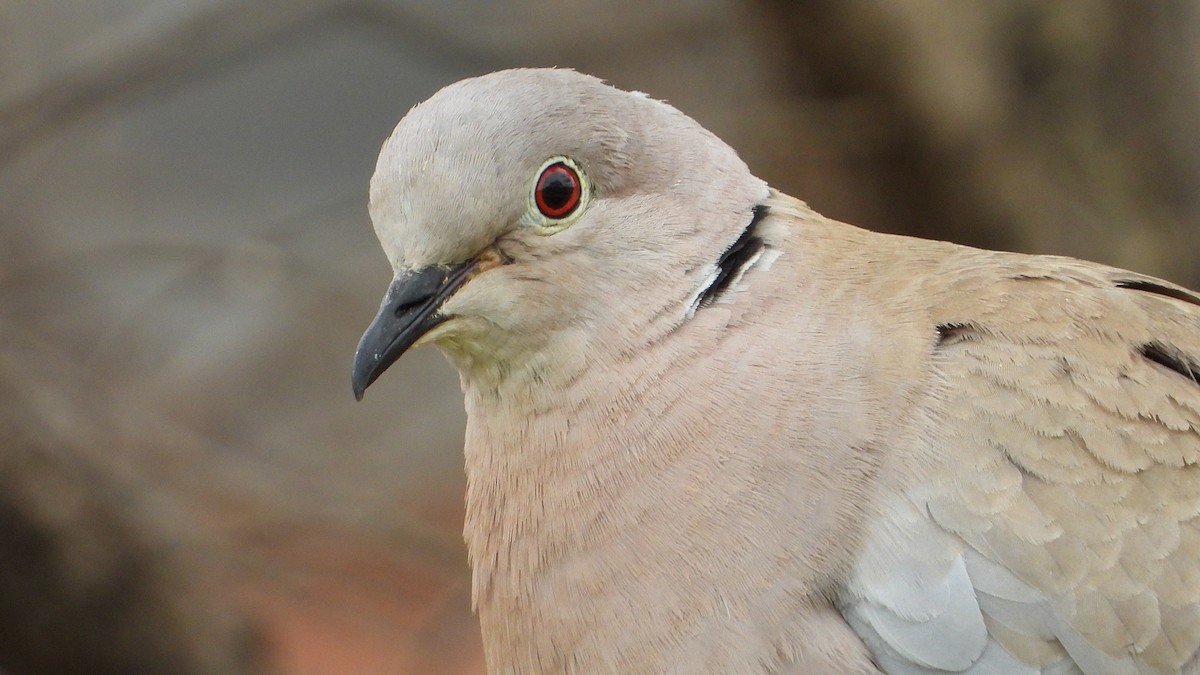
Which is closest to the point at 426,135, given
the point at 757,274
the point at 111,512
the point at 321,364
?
the point at 757,274

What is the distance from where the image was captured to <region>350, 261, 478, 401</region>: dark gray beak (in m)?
2.08

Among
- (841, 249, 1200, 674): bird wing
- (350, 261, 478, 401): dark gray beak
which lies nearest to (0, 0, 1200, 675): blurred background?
(350, 261, 478, 401): dark gray beak

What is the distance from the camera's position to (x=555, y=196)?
2158mm

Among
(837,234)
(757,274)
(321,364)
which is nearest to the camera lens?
(757,274)

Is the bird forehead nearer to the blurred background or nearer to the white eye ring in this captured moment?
the white eye ring

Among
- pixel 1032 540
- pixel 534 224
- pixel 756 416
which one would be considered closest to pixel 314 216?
pixel 534 224

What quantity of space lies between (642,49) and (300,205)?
240cm

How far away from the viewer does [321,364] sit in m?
6.87

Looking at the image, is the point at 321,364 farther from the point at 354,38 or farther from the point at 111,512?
the point at 111,512

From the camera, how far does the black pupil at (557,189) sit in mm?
2152

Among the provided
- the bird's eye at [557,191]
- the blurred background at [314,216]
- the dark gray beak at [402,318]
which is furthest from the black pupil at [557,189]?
the blurred background at [314,216]

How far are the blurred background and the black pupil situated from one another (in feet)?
5.60

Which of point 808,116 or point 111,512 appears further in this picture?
point 808,116

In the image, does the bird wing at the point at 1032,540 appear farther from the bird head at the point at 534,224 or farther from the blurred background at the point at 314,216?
the blurred background at the point at 314,216
